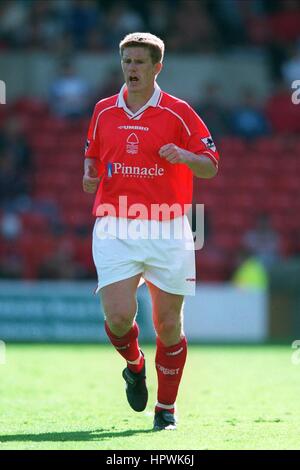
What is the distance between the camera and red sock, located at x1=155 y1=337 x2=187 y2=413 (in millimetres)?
6949

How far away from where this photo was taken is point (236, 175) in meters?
19.2

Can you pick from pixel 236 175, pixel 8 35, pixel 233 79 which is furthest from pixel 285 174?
pixel 8 35

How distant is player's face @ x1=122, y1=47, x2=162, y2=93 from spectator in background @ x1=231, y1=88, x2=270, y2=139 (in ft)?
41.5

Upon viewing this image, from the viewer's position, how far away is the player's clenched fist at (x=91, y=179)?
23.1 ft

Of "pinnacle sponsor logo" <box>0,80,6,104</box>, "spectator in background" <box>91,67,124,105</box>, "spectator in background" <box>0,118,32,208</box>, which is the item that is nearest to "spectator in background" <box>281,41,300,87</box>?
"spectator in background" <box>91,67,124,105</box>

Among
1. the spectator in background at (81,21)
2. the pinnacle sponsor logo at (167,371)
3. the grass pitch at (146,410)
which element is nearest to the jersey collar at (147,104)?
the pinnacle sponsor logo at (167,371)

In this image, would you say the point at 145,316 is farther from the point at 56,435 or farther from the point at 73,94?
the point at 56,435

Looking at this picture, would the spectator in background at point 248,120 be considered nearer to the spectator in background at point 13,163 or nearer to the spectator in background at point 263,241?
the spectator in background at point 263,241

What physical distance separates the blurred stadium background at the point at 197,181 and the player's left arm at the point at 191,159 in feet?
28.6

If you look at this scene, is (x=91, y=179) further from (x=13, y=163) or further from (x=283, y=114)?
(x=283, y=114)

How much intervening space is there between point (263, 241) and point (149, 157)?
1086 centimetres

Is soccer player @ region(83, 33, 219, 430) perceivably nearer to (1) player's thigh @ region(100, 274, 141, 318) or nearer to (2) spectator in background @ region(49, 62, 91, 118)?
(1) player's thigh @ region(100, 274, 141, 318)

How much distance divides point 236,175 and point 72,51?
3.92m

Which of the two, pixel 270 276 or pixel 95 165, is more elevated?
pixel 95 165
